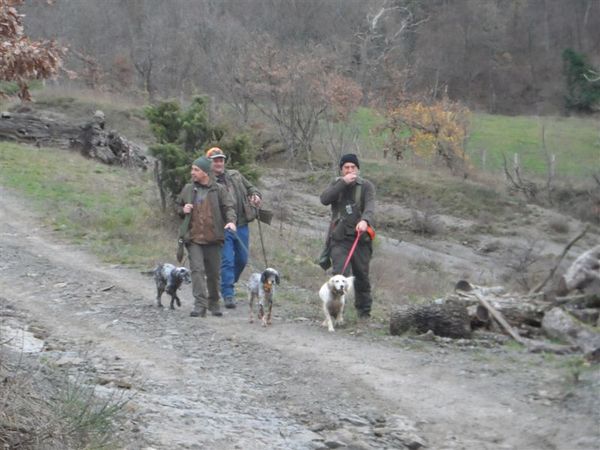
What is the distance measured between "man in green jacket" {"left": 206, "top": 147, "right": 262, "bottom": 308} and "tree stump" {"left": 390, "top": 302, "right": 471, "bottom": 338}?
2446 mm

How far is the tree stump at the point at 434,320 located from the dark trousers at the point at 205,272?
2.25 meters

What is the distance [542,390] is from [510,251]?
18871 mm

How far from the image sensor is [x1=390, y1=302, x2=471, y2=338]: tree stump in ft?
32.2

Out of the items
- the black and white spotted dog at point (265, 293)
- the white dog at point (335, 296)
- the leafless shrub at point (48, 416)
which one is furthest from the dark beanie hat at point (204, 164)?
the leafless shrub at point (48, 416)

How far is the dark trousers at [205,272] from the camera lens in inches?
430

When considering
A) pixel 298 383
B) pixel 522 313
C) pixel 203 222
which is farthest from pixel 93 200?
pixel 298 383

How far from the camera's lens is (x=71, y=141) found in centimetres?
3080

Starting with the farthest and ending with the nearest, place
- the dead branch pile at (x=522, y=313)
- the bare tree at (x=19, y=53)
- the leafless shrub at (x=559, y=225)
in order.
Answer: the leafless shrub at (x=559, y=225) → the dead branch pile at (x=522, y=313) → the bare tree at (x=19, y=53)

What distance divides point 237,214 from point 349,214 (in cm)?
184

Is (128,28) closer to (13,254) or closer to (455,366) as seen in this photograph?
(13,254)

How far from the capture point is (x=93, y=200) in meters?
21.1

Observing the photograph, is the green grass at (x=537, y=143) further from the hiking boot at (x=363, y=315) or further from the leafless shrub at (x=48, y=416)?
the leafless shrub at (x=48, y=416)

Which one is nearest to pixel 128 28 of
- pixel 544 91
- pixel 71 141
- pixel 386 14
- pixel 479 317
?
pixel 386 14

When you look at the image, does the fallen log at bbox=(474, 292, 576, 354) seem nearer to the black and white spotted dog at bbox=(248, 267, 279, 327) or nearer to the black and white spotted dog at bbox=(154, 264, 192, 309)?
the black and white spotted dog at bbox=(248, 267, 279, 327)
